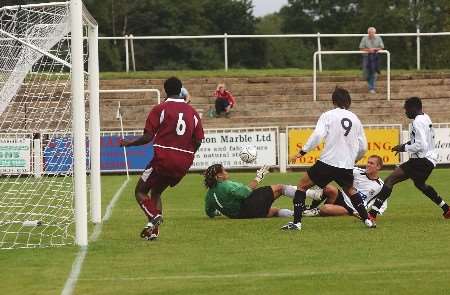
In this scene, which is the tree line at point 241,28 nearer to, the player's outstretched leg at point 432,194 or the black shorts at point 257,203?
the player's outstretched leg at point 432,194

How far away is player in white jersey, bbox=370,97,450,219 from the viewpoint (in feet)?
57.0

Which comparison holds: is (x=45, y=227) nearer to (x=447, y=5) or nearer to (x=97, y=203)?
(x=97, y=203)

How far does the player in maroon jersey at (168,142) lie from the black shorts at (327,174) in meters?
1.80

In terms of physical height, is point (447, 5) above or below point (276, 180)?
above

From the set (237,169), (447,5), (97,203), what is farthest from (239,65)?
(97,203)

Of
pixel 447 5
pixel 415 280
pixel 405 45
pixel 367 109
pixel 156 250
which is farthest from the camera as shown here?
pixel 405 45

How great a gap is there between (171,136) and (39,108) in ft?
28.4

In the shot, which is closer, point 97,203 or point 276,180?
point 97,203

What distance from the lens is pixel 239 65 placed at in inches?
2726

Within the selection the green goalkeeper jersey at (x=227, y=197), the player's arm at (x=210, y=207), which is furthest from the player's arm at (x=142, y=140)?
the player's arm at (x=210, y=207)

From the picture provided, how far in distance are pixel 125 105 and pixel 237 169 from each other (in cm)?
733

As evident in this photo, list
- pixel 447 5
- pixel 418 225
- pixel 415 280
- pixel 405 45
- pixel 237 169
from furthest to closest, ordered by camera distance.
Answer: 1. pixel 405 45
2. pixel 447 5
3. pixel 237 169
4. pixel 418 225
5. pixel 415 280

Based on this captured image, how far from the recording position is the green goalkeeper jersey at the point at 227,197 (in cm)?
1800

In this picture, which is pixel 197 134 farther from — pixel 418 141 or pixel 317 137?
pixel 418 141
